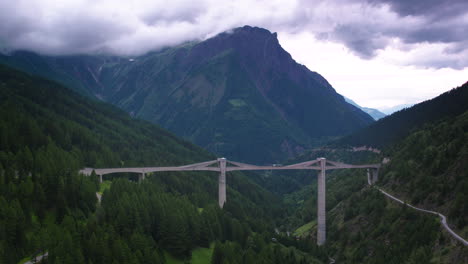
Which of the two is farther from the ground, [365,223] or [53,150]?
[53,150]

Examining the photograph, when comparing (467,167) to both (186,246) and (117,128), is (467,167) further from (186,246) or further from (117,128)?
(117,128)

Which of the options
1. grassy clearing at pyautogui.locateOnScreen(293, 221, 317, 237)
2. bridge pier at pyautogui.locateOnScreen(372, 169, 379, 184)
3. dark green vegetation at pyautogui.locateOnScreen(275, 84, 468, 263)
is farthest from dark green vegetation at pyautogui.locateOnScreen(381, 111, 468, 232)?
grassy clearing at pyautogui.locateOnScreen(293, 221, 317, 237)

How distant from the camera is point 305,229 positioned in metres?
128

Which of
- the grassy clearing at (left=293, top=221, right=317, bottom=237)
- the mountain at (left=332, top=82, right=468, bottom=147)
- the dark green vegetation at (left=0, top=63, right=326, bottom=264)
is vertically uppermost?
the mountain at (left=332, top=82, right=468, bottom=147)

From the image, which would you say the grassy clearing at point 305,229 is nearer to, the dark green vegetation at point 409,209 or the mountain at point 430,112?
the dark green vegetation at point 409,209

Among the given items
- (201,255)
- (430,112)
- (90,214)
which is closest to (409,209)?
(201,255)

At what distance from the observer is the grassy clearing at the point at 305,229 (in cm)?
12381

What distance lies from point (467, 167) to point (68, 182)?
7159 cm

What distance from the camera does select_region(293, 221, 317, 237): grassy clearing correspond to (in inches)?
4875

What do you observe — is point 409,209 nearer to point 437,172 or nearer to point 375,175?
Answer: point 437,172

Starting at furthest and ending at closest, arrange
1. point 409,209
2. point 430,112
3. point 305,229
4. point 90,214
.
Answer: point 430,112
point 305,229
point 409,209
point 90,214

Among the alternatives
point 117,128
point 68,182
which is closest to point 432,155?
point 68,182

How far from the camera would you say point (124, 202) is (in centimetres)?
6831

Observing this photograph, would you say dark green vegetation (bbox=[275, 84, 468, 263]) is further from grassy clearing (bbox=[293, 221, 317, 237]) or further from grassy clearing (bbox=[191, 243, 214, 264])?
grassy clearing (bbox=[191, 243, 214, 264])
